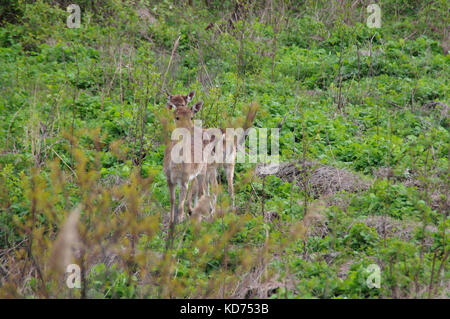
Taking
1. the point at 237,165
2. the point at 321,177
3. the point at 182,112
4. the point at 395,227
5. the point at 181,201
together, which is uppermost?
the point at 182,112

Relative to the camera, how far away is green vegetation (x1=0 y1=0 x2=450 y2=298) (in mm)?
5027

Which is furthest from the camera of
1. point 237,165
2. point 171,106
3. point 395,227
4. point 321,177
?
point 237,165

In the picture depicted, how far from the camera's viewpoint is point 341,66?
1222 cm

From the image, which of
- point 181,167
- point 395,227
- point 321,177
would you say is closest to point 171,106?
point 181,167

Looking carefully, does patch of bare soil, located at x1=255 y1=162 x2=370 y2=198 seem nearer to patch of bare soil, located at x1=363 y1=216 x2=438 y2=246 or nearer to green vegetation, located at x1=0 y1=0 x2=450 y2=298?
green vegetation, located at x1=0 y1=0 x2=450 y2=298

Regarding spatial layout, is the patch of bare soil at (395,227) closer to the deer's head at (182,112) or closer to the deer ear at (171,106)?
the deer's head at (182,112)

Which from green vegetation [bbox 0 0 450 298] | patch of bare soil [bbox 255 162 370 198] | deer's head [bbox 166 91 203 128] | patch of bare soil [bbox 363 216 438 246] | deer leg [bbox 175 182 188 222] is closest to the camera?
green vegetation [bbox 0 0 450 298]

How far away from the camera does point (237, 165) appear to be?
9047 millimetres

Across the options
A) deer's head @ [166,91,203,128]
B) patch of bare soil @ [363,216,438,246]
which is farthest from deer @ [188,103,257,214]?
patch of bare soil @ [363,216,438,246]

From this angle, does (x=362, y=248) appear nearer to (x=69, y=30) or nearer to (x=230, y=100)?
(x=230, y=100)

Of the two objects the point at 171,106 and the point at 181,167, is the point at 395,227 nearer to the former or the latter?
the point at 181,167

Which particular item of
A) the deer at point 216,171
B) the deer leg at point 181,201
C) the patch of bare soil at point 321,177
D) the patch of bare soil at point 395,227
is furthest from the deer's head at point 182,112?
the patch of bare soil at point 395,227

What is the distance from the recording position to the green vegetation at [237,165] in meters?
5.03
